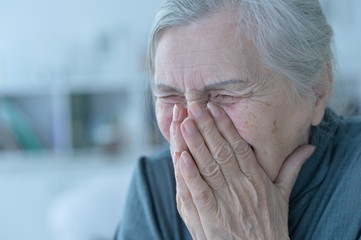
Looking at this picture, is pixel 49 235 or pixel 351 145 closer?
pixel 351 145

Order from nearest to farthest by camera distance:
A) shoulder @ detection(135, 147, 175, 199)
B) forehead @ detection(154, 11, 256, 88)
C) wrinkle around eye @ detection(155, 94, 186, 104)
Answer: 1. forehead @ detection(154, 11, 256, 88)
2. wrinkle around eye @ detection(155, 94, 186, 104)
3. shoulder @ detection(135, 147, 175, 199)

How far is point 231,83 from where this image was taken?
99cm

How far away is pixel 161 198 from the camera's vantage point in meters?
1.23

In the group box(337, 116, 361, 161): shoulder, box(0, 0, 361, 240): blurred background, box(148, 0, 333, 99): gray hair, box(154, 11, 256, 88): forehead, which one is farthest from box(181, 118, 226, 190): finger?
box(0, 0, 361, 240): blurred background

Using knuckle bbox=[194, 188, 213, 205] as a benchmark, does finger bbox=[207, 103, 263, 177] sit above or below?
above

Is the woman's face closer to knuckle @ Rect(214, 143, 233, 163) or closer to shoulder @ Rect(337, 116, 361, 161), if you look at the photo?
knuckle @ Rect(214, 143, 233, 163)

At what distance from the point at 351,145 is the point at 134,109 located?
7.55 ft

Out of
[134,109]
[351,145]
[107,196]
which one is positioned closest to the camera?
[351,145]

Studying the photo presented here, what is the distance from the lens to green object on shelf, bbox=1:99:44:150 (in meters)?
Result: 3.26

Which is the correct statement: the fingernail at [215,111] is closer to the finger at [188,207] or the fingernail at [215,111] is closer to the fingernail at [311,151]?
the finger at [188,207]

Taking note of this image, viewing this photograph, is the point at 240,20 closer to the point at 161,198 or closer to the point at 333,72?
the point at 333,72

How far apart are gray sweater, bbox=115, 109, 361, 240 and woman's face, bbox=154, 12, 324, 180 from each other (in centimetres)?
12

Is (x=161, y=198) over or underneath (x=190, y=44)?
underneath

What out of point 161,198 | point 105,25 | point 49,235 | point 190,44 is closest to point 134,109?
point 105,25
